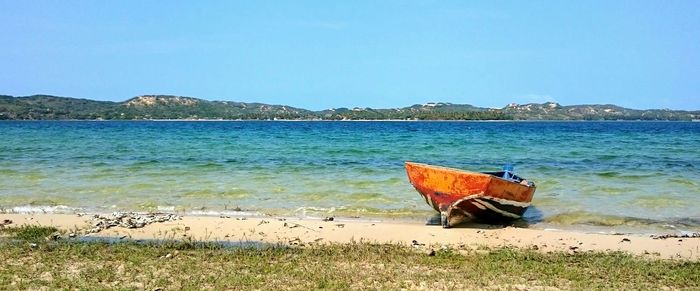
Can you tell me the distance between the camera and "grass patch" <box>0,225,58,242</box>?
29.7 feet

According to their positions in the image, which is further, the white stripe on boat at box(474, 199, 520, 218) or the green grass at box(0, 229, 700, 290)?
the white stripe on boat at box(474, 199, 520, 218)

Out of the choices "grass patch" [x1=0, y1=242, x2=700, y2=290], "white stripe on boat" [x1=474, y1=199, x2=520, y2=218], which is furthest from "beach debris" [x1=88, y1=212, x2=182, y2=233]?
"white stripe on boat" [x1=474, y1=199, x2=520, y2=218]

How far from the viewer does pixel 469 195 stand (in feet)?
36.0

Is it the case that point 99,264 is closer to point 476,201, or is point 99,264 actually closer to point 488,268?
point 488,268

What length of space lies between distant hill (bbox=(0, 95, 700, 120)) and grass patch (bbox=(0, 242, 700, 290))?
12101cm

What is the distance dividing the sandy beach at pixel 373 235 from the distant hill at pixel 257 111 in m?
119

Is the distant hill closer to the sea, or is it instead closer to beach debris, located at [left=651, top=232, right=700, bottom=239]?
the sea

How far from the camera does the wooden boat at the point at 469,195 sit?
10953mm

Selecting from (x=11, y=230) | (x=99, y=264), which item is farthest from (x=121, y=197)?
(x=99, y=264)

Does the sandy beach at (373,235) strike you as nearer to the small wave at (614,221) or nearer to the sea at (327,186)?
the sea at (327,186)

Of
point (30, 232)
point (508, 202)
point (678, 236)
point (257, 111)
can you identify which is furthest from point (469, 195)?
point (257, 111)

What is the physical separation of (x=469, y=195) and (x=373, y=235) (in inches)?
86.2

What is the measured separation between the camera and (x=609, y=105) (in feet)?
517

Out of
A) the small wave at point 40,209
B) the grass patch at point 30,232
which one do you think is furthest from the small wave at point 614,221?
the small wave at point 40,209
